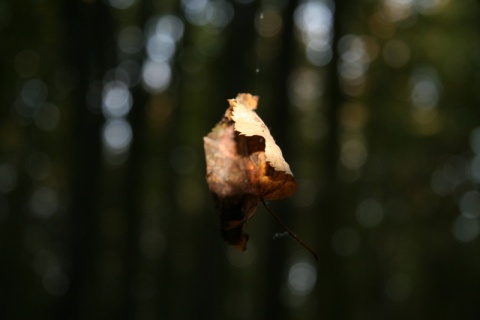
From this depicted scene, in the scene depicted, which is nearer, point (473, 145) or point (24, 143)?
point (473, 145)

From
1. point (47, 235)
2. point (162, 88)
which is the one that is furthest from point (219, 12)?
point (47, 235)

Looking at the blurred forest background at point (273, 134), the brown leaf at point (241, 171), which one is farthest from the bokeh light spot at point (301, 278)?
the brown leaf at point (241, 171)

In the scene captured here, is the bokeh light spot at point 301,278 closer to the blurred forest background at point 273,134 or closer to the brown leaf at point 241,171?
the blurred forest background at point 273,134

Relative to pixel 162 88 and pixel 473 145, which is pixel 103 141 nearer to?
pixel 162 88

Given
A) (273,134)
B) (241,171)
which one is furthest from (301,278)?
(241,171)

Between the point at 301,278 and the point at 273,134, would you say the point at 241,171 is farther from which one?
the point at 301,278
